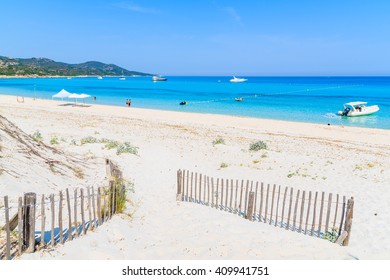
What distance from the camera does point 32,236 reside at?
5977 millimetres

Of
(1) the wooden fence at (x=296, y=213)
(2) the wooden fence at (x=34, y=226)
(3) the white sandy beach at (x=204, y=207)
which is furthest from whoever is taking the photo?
(1) the wooden fence at (x=296, y=213)

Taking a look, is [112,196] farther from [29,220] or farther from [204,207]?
[204,207]

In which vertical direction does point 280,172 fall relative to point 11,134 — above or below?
below

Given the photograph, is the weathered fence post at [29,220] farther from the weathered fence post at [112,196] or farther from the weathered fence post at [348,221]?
the weathered fence post at [348,221]

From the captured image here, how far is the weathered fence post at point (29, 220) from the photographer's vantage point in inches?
234

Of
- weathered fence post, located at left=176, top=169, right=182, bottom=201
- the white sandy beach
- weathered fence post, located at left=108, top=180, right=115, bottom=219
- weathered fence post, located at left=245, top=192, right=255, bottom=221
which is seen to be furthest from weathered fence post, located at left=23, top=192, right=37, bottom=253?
weathered fence post, located at left=245, top=192, right=255, bottom=221

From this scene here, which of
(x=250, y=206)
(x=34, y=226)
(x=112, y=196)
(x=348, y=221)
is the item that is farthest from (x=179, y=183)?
(x=34, y=226)

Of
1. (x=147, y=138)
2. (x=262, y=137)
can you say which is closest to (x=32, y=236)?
(x=147, y=138)

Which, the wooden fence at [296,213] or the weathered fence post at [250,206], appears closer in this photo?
the wooden fence at [296,213]

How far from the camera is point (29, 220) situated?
234 inches

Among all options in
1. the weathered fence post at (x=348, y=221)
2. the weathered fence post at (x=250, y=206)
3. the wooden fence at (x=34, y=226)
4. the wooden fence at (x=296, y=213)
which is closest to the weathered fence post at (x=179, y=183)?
the wooden fence at (x=296, y=213)

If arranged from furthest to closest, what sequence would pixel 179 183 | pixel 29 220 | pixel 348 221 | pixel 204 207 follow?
pixel 179 183
pixel 204 207
pixel 348 221
pixel 29 220
